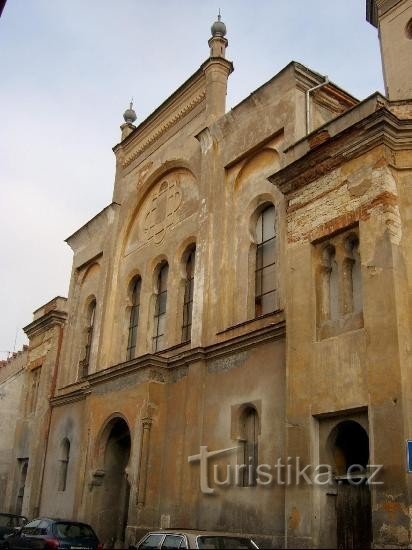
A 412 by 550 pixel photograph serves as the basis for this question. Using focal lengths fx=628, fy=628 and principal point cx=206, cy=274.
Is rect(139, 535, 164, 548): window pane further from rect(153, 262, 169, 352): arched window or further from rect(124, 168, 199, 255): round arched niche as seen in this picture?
rect(124, 168, 199, 255): round arched niche

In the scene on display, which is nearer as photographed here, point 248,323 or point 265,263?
point 248,323

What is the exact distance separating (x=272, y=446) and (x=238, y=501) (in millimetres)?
1438

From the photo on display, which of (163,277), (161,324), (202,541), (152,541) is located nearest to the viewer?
(202,541)

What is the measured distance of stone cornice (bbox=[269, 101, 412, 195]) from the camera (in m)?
11.0

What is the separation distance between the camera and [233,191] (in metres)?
15.9

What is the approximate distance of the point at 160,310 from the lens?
707 inches

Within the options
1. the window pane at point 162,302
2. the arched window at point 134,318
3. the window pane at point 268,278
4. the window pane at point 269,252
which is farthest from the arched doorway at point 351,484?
the arched window at point 134,318

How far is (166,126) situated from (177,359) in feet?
26.8

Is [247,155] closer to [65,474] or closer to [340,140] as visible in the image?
[340,140]

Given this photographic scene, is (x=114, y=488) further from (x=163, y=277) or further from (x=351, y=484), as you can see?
(x=351, y=484)

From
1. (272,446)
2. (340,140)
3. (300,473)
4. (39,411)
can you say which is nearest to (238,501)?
(272,446)

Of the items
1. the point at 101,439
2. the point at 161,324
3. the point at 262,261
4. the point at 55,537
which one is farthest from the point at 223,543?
the point at 161,324

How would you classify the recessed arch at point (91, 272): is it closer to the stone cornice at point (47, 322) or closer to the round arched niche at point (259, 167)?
the stone cornice at point (47, 322)

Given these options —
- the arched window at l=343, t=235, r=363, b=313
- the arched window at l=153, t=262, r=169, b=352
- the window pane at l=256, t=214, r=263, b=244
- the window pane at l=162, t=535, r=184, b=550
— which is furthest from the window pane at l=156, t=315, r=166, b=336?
the window pane at l=162, t=535, r=184, b=550
